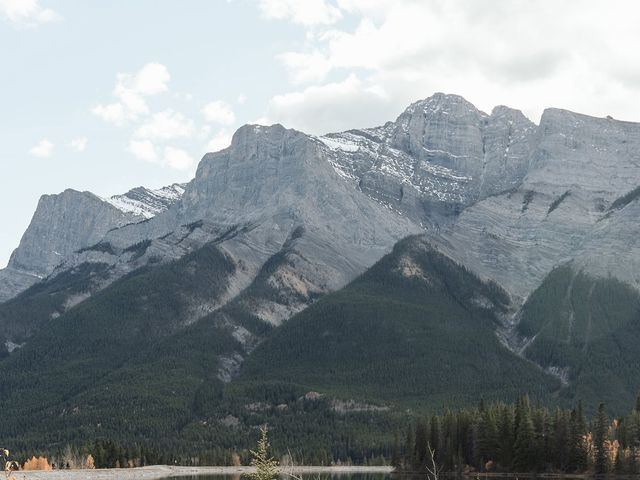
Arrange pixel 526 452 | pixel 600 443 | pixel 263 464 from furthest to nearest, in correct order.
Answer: pixel 526 452
pixel 600 443
pixel 263 464

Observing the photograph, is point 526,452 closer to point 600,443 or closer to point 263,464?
point 600,443

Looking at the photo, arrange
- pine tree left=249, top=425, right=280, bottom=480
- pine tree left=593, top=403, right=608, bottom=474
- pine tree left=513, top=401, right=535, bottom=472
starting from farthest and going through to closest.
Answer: pine tree left=513, top=401, right=535, bottom=472 → pine tree left=593, top=403, right=608, bottom=474 → pine tree left=249, top=425, right=280, bottom=480

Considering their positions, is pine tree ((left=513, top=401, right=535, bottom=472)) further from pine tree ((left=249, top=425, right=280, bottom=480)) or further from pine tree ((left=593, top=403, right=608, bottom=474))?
pine tree ((left=249, top=425, right=280, bottom=480))

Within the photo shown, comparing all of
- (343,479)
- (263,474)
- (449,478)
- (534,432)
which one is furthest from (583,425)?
(263,474)

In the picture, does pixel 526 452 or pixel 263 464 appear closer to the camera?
pixel 263 464

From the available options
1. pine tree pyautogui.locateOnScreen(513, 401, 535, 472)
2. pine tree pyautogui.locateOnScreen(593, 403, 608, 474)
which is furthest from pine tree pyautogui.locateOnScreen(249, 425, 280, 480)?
pine tree pyautogui.locateOnScreen(513, 401, 535, 472)

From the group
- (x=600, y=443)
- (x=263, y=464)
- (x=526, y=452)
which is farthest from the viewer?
(x=526, y=452)

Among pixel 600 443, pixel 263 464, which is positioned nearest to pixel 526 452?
pixel 600 443

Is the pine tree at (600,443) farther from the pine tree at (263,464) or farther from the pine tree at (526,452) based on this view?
the pine tree at (263,464)

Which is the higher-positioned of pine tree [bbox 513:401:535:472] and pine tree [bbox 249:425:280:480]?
A: pine tree [bbox 249:425:280:480]

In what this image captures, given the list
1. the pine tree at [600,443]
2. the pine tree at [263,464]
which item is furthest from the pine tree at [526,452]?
the pine tree at [263,464]

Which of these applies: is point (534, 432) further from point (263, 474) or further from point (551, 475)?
point (263, 474)

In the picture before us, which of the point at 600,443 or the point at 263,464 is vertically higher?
the point at 263,464

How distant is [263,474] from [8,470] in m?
11.0
